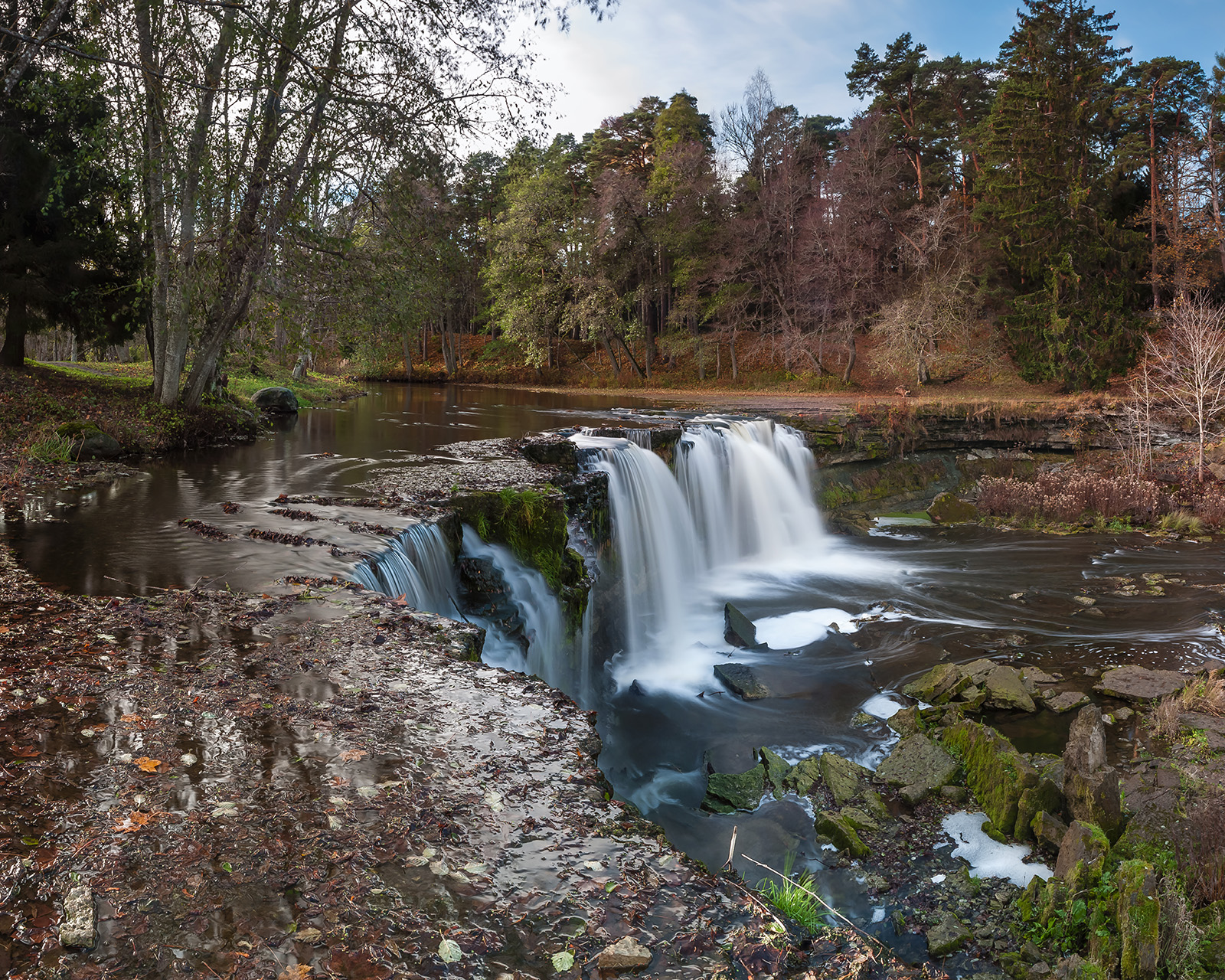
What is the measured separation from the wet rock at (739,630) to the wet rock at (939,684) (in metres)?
2.50

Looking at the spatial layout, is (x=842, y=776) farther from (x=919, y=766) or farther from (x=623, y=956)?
(x=623, y=956)

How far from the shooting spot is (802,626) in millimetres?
12047

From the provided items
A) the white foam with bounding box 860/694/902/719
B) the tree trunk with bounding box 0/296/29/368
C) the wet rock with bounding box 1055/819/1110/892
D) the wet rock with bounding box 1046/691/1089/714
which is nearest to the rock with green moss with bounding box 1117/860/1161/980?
the wet rock with bounding box 1055/819/1110/892

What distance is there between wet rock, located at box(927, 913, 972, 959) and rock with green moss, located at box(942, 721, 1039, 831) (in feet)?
3.99

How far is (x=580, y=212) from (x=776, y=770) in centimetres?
4039

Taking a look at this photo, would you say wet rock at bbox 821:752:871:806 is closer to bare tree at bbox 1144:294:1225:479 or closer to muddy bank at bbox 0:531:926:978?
muddy bank at bbox 0:531:926:978

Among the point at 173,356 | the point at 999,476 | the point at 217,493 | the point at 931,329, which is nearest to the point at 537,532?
the point at 217,493

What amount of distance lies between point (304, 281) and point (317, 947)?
1375cm

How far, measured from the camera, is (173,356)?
52.8ft

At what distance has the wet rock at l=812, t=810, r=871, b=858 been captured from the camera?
607 cm

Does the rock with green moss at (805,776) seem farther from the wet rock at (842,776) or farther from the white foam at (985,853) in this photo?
the white foam at (985,853)

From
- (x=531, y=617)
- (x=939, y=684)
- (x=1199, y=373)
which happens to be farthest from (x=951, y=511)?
(x=531, y=617)

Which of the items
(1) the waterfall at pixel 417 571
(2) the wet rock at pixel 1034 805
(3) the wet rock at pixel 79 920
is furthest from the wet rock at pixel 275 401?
(2) the wet rock at pixel 1034 805

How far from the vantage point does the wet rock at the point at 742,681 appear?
31.2 ft
